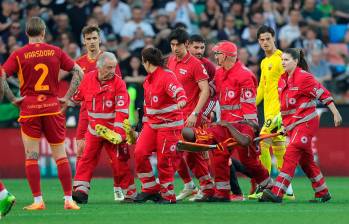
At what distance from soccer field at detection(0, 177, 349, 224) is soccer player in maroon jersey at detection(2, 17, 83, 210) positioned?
0.55 metres

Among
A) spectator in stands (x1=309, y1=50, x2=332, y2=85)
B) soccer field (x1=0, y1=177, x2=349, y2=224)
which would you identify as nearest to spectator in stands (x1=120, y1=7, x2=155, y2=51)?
spectator in stands (x1=309, y1=50, x2=332, y2=85)

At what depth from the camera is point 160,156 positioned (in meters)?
16.0

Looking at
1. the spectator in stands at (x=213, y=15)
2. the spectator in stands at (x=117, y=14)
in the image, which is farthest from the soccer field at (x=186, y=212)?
the spectator in stands at (x=117, y=14)

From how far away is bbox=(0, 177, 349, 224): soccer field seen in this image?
1350 centimetres

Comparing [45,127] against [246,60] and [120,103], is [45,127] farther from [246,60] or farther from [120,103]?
[246,60]

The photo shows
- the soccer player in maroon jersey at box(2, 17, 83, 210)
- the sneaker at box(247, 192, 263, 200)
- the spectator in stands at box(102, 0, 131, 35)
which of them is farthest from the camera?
the spectator in stands at box(102, 0, 131, 35)

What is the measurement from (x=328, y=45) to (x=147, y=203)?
1005cm

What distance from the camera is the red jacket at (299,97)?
1600cm

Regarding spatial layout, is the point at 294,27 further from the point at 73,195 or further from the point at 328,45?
the point at 73,195

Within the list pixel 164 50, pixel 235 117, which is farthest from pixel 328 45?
pixel 235 117

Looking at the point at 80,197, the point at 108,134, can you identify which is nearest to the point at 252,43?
the point at 108,134

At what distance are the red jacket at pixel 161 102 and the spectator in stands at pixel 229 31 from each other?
9.09 m

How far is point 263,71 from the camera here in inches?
699

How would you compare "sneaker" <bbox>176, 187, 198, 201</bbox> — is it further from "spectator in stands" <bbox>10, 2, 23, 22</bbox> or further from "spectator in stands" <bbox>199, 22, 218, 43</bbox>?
"spectator in stands" <bbox>10, 2, 23, 22</bbox>
